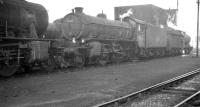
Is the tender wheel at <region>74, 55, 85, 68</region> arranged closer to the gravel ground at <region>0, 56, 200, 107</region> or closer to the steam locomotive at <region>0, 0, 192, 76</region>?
the steam locomotive at <region>0, 0, 192, 76</region>

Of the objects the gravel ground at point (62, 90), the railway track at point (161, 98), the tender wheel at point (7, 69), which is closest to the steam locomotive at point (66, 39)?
the tender wheel at point (7, 69)

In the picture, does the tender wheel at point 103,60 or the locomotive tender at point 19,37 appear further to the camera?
the tender wheel at point 103,60

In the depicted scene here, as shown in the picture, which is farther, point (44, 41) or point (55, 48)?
point (55, 48)

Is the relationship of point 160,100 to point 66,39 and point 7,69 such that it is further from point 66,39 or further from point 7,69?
point 66,39


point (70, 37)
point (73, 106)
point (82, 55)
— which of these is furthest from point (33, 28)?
point (73, 106)

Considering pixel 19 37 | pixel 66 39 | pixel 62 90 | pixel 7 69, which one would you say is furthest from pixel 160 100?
pixel 66 39

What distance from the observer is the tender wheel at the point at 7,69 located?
10992 millimetres

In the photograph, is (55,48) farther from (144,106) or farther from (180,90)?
(144,106)

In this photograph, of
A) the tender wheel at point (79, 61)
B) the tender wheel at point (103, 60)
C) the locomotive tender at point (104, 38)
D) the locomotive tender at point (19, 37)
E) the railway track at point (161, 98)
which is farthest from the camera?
the tender wheel at point (103, 60)

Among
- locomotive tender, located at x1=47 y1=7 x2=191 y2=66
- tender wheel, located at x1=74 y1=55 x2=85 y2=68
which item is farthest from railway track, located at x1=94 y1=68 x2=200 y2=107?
locomotive tender, located at x1=47 y1=7 x2=191 y2=66

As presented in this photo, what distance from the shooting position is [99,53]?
17203 mm

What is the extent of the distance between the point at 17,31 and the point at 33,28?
2.69 ft

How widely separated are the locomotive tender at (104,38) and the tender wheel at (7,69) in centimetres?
372

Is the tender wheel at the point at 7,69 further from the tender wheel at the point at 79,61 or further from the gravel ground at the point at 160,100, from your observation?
the gravel ground at the point at 160,100
